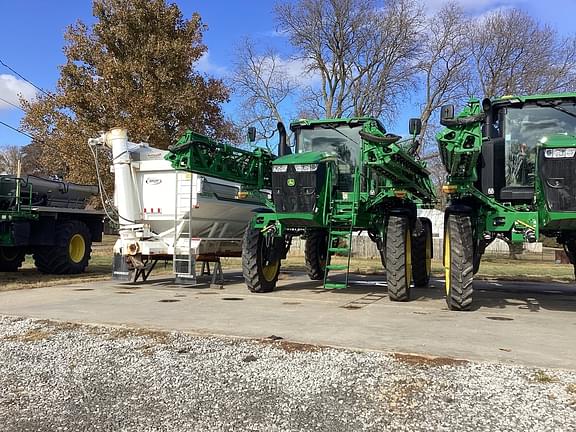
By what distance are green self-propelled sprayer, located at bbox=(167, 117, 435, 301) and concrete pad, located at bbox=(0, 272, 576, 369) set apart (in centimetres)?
75

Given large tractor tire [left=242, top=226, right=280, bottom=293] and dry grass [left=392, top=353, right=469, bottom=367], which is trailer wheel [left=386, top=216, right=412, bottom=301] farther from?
dry grass [left=392, top=353, right=469, bottom=367]

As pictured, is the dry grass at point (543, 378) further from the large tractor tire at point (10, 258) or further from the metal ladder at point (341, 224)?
the large tractor tire at point (10, 258)

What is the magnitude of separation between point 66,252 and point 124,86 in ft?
27.9

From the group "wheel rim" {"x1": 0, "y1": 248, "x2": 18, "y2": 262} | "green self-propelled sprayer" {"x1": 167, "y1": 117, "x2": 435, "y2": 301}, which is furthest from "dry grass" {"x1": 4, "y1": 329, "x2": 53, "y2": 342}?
"wheel rim" {"x1": 0, "y1": 248, "x2": 18, "y2": 262}

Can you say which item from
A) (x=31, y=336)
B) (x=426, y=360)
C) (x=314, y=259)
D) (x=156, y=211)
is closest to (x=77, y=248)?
(x=156, y=211)

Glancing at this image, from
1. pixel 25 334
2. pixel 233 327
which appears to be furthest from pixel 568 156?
pixel 25 334

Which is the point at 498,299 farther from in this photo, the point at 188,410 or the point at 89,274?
the point at 89,274

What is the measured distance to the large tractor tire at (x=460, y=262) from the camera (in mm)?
8398

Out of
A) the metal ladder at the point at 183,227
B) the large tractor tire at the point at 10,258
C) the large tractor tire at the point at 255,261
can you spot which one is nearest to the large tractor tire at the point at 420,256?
the large tractor tire at the point at 255,261

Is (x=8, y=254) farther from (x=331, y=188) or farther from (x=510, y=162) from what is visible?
(x=510, y=162)

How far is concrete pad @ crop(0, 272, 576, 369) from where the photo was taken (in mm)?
6148

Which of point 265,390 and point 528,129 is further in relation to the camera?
point 528,129

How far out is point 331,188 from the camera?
33.7ft

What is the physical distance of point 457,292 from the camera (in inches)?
337
